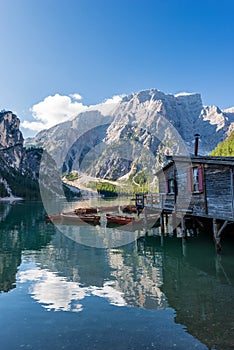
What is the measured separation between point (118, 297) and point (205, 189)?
1328 cm

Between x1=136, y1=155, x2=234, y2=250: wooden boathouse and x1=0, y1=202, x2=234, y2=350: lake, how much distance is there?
127 inches

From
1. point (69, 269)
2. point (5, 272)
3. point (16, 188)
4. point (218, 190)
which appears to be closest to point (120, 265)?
point (69, 269)

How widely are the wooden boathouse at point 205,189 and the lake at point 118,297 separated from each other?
3.22m

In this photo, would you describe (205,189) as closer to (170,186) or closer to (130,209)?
(170,186)

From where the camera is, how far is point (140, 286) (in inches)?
607

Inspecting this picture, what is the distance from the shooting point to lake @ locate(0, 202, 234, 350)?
9.80m

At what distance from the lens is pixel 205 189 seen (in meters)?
23.5

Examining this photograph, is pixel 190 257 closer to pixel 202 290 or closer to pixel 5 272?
pixel 202 290

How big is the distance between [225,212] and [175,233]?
13.0 m

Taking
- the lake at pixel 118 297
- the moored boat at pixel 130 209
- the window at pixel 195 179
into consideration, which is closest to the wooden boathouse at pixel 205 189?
the window at pixel 195 179

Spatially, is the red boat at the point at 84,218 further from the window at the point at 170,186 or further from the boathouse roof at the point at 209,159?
the boathouse roof at the point at 209,159

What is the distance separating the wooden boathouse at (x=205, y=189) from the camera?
20.4 meters

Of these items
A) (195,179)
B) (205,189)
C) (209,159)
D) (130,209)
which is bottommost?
(130,209)

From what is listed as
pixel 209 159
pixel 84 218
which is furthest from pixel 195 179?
pixel 84 218
